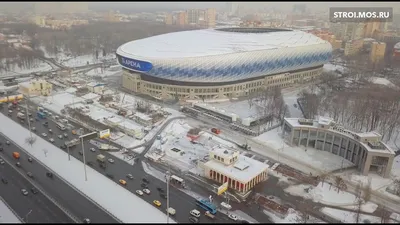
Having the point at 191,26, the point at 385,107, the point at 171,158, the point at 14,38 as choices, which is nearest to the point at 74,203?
the point at 171,158

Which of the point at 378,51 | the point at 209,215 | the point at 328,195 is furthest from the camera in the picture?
the point at 378,51

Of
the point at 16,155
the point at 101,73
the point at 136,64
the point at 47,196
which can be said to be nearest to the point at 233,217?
the point at 47,196

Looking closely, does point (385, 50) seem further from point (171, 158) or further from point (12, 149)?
point (12, 149)

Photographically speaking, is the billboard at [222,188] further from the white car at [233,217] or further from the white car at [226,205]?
the white car at [233,217]

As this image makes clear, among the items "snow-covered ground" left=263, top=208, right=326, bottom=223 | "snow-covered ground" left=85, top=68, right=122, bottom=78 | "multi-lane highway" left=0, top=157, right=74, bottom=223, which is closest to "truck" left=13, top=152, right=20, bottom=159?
"multi-lane highway" left=0, top=157, right=74, bottom=223

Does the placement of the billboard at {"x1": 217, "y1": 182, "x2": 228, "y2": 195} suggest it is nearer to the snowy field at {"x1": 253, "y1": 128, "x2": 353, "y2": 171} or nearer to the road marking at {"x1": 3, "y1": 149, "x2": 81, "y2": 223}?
the snowy field at {"x1": 253, "y1": 128, "x2": 353, "y2": 171}

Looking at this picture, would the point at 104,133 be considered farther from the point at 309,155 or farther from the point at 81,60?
the point at 81,60
